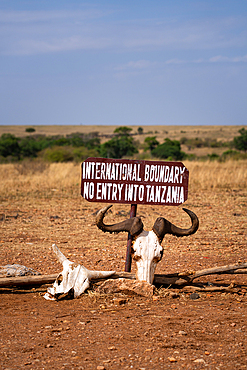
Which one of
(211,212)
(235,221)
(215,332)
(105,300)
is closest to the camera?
(215,332)

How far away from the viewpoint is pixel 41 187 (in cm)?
1391

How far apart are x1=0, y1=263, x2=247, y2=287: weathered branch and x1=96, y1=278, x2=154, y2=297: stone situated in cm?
11

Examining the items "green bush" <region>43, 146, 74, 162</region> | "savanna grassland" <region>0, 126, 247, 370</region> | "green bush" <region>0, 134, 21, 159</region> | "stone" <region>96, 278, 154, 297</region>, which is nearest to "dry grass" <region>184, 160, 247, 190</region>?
"savanna grassland" <region>0, 126, 247, 370</region>

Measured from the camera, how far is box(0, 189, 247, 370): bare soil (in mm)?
2873

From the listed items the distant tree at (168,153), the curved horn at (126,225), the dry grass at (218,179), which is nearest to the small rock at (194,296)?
the curved horn at (126,225)

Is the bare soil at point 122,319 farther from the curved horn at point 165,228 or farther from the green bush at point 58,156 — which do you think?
the green bush at point 58,156

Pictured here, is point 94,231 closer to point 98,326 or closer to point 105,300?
point 105,300

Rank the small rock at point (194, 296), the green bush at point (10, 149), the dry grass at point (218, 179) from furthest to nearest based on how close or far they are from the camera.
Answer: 1. the green bush at point (10, 149)
2. the dry grass at point (218, 179)
3. the small rock at point (194, 296)

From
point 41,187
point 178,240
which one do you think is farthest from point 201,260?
point 41,187

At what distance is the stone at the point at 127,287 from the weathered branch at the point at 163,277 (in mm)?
111

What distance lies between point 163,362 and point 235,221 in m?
6.49

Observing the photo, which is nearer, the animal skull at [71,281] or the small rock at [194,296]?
the animal skull at [71,281]

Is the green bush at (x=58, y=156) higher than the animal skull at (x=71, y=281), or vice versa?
the green bush at (x=58, y=156)

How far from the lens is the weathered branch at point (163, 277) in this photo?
4262 millimetres
